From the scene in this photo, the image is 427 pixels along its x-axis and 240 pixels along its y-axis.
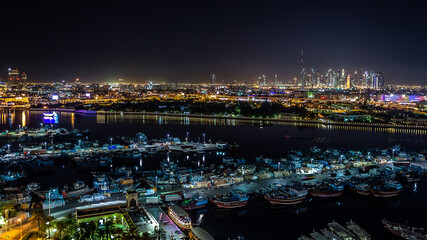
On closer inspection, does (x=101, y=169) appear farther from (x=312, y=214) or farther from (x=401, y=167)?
(x=401, y=167)

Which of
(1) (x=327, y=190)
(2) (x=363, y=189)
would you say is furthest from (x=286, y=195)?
(2) (x=363, y=189)

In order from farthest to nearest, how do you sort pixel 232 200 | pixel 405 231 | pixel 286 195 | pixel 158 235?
pixel 286 195 < pixel 232 200 < pixel 405 231 < pixel 158 235

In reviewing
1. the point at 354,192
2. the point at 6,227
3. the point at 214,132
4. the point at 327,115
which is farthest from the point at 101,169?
the point at 327,115

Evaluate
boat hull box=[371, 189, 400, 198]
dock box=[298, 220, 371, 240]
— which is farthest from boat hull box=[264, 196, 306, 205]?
boat hull box=[371, 189, 400, 198]

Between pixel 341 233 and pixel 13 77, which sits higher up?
pixel 13 77

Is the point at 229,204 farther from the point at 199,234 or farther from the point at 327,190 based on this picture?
the point at 327,190

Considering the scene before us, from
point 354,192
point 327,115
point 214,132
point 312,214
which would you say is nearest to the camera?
point 312,214
